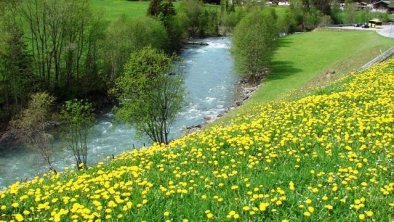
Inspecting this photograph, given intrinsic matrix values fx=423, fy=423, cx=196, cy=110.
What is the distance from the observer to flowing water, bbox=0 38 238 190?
33.6 meters

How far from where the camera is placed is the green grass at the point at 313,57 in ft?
179

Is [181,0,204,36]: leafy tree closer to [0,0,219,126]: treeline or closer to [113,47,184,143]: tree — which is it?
[0,0,219,126]: treeline

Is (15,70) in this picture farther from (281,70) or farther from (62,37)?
(281,70)

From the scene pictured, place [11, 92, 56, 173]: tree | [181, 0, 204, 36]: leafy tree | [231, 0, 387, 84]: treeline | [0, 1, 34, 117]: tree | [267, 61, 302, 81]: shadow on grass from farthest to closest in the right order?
[181, 0, 204, 36]: leafy tree, [267, 61, 302, 81]: shadow on grass, [231, 0, 387, 84]: treeline, [0, 1, 34, 117]: tree, [11, 92, 56, 173]: tree

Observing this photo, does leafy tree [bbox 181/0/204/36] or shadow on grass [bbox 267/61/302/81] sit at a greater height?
leafy tree [bbox 181/0/204/36]

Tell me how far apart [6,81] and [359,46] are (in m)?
61.6

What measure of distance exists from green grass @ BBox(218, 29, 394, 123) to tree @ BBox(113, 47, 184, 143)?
9.96 metres

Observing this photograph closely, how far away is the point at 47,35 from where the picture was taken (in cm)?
4938

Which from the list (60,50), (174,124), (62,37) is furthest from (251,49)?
(60,50)

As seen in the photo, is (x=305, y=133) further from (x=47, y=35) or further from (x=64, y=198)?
(x=47, y=35)

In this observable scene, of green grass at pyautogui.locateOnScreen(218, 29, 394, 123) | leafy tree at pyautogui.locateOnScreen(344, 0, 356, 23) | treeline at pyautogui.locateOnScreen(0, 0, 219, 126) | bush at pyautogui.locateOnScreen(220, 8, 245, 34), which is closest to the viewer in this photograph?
treeline at pyautogui.locateOnScreen(0, 0, 219, 126)

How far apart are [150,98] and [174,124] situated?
8.40 metres

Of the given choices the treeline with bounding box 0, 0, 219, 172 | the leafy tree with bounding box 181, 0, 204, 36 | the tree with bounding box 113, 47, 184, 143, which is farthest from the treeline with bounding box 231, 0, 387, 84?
the tree with bounding box 113, 47, 184, 143

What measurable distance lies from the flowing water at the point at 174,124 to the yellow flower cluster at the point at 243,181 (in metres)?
15.5
